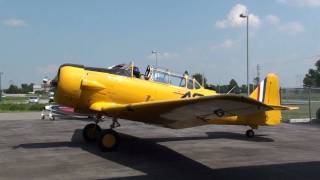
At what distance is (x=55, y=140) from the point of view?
1360 centimetres

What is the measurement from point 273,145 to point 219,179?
541 centimetres

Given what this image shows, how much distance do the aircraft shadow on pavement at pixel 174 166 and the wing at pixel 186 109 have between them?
2.91ft

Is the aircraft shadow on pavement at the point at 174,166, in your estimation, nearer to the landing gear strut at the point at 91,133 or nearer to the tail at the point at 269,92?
the landing gear strut at the point at 91,133

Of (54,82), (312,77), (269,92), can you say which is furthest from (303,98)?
(312,77)

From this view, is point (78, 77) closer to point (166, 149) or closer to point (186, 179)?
point (166, 149)

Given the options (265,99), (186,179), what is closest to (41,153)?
(186,179)

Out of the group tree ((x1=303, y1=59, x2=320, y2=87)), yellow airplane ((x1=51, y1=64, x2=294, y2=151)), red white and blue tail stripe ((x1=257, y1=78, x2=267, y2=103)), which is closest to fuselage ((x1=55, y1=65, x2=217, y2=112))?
yellow airplane ((x1=51, y1=64, x2=294, y2=151))

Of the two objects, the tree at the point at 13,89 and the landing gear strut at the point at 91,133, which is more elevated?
the tree at the point at 13,89

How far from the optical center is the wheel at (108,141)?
1120cm

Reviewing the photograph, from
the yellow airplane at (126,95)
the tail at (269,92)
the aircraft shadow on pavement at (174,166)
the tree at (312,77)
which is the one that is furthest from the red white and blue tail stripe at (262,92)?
the tree at (312,77)

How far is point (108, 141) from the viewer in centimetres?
1125

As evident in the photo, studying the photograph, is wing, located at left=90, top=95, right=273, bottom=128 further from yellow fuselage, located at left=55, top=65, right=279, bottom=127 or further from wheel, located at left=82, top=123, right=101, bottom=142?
wheel, located at left=82, top=123, right=101, bottom=142

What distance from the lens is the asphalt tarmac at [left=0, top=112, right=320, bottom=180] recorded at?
845 centimetres

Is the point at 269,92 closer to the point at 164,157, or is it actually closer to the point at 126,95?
the point at 126,95
